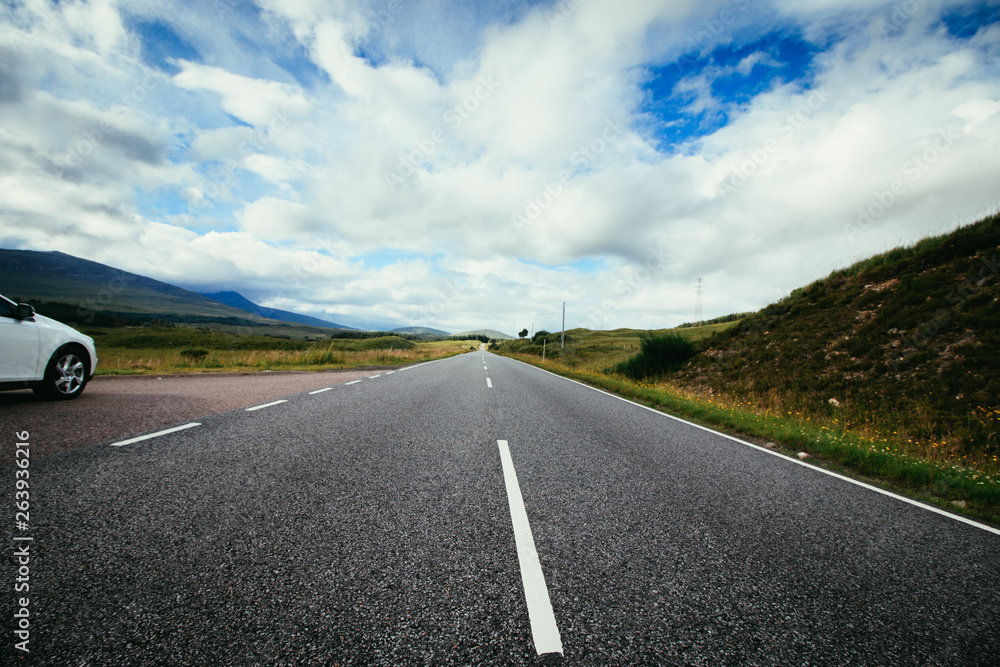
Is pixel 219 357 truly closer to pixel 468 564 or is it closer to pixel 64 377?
pixel 64 377

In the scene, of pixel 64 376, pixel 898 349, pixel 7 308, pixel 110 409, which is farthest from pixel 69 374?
pixel 898 349

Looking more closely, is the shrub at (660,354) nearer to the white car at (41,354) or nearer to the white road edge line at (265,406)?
the white road edge line at (265,406)

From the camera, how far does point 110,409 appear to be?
6043mm

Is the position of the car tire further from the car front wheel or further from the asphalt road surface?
the asphalt road surface

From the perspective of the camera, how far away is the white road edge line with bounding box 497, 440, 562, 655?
68.9 inches

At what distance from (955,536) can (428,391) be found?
9.26m

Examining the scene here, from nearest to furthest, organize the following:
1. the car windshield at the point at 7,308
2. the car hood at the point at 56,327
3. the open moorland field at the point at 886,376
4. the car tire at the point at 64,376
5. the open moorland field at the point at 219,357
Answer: the open moorland field at the point at 886,376 < the car windshield at the point at 7,308 < the car hood at the point at 56,327 < the car tire at the point at 64,376 < the open moorland field at the point at 219,357

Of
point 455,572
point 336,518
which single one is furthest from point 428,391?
point 455,572

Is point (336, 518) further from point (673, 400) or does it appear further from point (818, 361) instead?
point (818, 361)

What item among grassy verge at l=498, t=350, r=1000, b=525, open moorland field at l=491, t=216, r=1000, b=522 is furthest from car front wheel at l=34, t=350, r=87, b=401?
open moorland field at l=491, t=216, r=1000, b=522

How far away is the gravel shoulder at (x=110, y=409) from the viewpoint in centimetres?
442

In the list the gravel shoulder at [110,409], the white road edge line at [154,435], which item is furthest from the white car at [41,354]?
the white road edge line at [154,435]

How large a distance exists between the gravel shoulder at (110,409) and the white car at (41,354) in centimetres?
32

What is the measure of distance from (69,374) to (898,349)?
18206 mm
